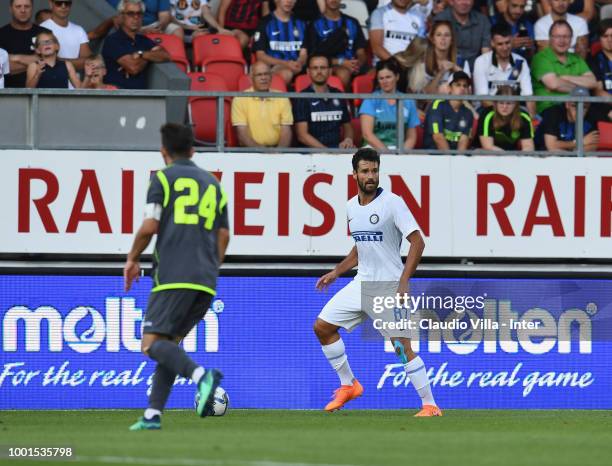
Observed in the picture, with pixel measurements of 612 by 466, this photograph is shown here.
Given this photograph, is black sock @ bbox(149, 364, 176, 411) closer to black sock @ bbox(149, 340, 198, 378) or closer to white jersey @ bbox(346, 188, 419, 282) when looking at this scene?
black sock @ bbox(149, 340, 198, 378)

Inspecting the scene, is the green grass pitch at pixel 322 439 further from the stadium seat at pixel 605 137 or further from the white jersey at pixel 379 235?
the stadium seat at pixel 605 137

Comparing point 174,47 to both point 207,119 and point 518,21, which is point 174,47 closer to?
point 207,119

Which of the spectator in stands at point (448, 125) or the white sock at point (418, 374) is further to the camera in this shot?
the spectator in stands at point (448, 125)

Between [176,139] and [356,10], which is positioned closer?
[176,139]

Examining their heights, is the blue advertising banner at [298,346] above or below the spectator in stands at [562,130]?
below

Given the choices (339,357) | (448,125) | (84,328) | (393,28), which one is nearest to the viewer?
(339,357)

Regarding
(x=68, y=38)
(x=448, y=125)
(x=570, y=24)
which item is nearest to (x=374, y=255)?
(x=448, y=125)

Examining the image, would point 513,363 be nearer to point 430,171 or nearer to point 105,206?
point 430,171

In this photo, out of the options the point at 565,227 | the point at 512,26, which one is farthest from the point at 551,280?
the point at 512,26

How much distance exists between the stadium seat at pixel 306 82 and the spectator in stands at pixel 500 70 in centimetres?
152

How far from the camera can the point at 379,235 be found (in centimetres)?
1192

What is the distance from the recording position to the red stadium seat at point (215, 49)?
1642 centimetres

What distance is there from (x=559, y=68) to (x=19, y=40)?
596 cm

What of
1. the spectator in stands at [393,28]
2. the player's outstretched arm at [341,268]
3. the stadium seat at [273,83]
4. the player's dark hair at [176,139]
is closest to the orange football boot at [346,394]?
the player's outstretched arm at [341,268]
